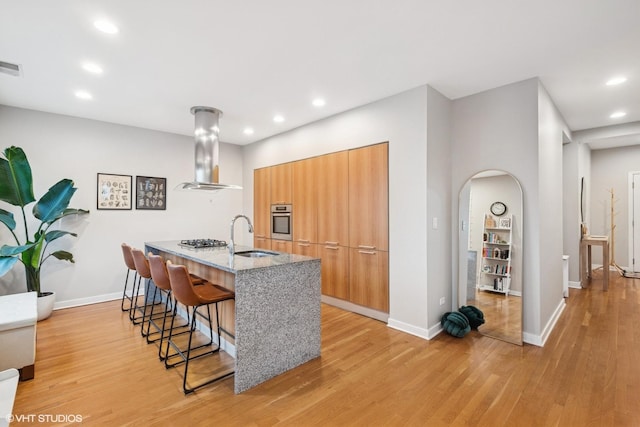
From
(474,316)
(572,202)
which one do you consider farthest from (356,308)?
(572,202)

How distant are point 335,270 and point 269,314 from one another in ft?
6.22

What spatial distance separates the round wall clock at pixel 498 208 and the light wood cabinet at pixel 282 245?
303 centimetres

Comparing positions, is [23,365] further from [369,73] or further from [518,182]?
[518,182]

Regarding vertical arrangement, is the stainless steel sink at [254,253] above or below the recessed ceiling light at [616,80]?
below

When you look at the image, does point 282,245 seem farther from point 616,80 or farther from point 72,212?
point 616,80

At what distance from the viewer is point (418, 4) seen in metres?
2.01

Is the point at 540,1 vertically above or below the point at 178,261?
above

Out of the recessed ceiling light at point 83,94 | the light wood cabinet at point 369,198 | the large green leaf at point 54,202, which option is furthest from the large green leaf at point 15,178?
the light wood cabinet at point 369,198

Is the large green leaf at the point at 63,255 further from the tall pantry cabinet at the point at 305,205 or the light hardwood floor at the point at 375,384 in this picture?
the tall pantry cabinet at the point at 305,205

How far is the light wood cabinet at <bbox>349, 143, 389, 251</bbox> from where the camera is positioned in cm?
363

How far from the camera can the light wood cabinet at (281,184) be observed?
16.5 ft

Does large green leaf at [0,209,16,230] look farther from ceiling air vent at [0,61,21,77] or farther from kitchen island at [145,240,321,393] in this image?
kitchen island at [145,240,321,393]

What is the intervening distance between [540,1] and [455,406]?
286 cm

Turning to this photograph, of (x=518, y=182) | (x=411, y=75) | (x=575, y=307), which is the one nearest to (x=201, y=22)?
(x=411, y=75)
